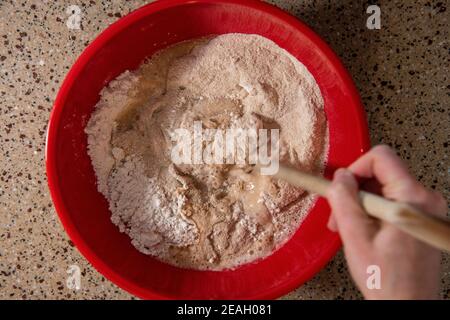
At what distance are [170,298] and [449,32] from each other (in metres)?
0.70

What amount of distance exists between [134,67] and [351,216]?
0.47m

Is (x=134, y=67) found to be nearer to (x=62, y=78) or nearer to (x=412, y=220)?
(x=62, y=78)

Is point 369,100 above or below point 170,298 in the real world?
above

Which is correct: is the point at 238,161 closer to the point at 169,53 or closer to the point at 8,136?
the point at 169,53

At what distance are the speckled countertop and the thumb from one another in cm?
28

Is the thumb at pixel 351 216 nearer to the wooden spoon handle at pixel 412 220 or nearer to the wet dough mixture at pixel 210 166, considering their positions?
the wooden spoon handle at pixel 412 220

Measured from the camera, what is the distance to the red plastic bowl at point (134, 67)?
0.76 meters

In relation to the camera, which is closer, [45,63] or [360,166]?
[360,166]

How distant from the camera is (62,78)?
891 millimetres

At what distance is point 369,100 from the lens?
2.88ft

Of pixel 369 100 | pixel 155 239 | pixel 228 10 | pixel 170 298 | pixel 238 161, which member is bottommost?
pixel 170 298

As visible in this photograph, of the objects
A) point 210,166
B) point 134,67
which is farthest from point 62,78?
point 210,166

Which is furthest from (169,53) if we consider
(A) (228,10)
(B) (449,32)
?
(B) (449,32)

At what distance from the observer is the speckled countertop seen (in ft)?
2.87
